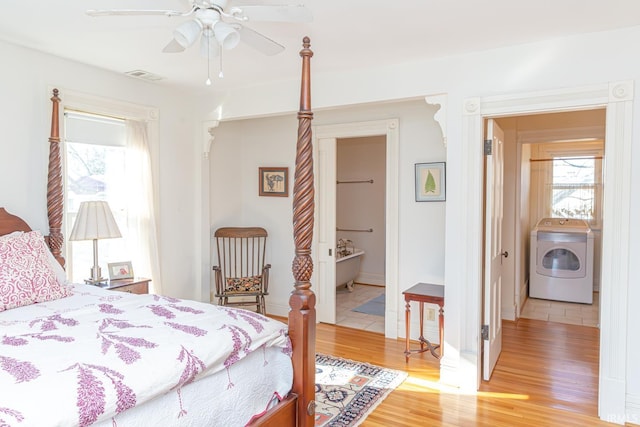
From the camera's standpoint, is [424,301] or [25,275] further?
[424,301]

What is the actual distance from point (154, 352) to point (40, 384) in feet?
1.20

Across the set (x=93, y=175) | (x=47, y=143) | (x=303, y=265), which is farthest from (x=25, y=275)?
(x=303, y=265)

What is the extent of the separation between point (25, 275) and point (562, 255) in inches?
234

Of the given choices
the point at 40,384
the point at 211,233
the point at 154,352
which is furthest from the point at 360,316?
the point at 40,384

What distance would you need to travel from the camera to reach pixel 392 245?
4340 millimetres

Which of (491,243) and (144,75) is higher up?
(144,75)

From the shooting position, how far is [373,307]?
5480 mm

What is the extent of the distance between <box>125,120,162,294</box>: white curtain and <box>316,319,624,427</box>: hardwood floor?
181 centimetres

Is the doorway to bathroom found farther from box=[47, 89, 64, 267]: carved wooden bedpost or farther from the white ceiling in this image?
box=[47, 89, 64, 267]: carved wooden bedpost

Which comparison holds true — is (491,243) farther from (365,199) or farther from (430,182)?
(365,199)

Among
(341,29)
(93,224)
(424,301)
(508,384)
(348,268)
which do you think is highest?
(341,29)

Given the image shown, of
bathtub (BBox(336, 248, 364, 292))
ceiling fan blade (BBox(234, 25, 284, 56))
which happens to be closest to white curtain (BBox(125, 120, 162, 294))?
ceiling fan blade (BBox(234, 25, 284, 56))

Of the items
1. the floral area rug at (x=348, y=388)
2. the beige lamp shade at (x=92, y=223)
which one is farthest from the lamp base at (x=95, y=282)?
the floral area rug at (x=348, y=388)

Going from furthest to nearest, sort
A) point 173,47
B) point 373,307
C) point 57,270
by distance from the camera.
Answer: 1. point 373,307
2. point 57,270
3. point 173,47
